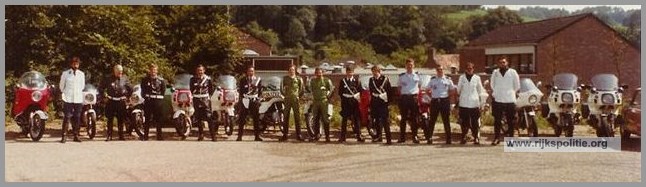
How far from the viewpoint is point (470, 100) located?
1329 centimetres

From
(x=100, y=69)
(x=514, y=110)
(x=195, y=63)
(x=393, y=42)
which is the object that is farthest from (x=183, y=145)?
(x=393, y=42)

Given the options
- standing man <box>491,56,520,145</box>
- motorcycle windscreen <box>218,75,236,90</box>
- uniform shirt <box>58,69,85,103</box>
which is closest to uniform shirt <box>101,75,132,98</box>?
uniform shirt <box>58,69,85,103</box>

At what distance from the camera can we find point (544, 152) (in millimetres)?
11750

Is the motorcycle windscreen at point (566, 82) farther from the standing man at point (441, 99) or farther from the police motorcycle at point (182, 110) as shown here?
the police motorcycle at point (182, 110)

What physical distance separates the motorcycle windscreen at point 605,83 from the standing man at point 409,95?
3282mm

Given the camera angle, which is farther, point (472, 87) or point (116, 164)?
point (472, 87)

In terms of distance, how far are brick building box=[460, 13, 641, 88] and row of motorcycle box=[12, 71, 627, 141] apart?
7523mm

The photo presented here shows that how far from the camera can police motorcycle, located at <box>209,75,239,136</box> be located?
47.1 ft

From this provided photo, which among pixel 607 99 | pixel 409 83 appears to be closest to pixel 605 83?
pixel 607 99

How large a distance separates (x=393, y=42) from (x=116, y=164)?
2255cm

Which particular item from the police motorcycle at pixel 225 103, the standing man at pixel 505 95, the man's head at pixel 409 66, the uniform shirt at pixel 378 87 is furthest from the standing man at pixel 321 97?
the standing man at pixel 505 95

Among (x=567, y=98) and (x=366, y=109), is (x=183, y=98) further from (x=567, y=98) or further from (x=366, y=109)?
(x=567, y=98)

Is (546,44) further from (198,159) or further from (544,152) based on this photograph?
(198,159)

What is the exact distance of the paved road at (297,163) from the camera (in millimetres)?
9977
